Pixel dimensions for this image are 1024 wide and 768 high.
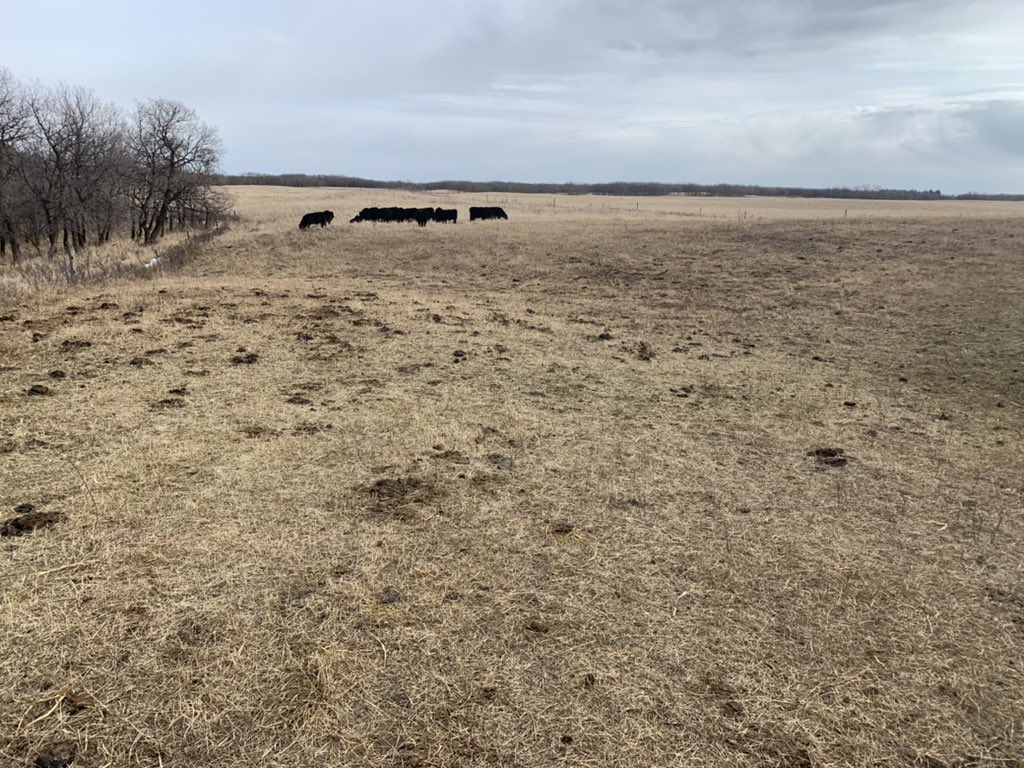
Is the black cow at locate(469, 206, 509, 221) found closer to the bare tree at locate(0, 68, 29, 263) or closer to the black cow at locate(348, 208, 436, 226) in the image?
the black cow at locate(348, 208, 436, 226)

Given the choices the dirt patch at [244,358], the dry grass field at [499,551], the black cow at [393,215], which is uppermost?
the black cow at [393,215]

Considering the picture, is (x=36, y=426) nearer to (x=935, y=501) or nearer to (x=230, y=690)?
(x=230, y=690)

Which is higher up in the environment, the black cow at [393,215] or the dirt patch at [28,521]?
the black cow at [393,215]

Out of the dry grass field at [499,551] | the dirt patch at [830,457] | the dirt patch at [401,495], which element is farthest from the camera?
the dirt patch at [830,457]

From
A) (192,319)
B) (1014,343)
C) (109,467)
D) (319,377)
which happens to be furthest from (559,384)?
(1014,343)

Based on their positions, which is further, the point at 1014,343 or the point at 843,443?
the point at 1014,343

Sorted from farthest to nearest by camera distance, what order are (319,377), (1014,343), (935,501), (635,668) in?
1. (1014,343)
2. (319,377)
3. (935,501)
4. (635,668)

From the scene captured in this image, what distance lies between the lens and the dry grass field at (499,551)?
8.83ft

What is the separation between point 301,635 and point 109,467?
273 cm

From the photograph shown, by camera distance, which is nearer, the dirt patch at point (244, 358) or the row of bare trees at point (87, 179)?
the dirt patch at point (244, 358)

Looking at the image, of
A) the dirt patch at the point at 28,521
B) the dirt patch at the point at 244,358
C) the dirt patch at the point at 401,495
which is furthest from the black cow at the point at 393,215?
the dirt patch at the point at 28,521

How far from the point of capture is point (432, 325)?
10.8 metres

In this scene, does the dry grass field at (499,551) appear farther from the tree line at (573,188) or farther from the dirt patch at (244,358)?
the tree line at (573,188)

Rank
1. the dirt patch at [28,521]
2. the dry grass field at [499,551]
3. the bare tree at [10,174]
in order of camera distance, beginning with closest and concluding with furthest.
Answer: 1. the dry grass field at [499,551]
2. the dirt patch at [28,521]
3. the bare tree at [10,174]
